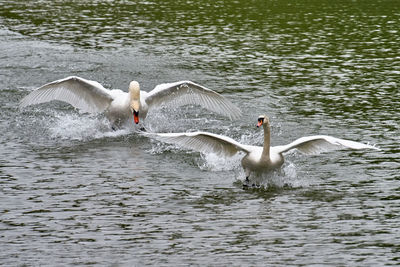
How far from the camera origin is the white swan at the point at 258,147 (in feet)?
45.9

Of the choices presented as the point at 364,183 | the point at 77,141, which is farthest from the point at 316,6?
the point at 364,183

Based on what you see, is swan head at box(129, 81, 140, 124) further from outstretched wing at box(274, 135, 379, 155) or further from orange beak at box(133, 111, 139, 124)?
outstretched wing at box(274, 135, 379, 155)

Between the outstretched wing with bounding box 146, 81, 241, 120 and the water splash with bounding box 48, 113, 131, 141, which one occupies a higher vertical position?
the outstretched wing with bounding box 146, 81, 241, 120

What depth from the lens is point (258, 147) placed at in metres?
14.6

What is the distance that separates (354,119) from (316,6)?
1679 cm

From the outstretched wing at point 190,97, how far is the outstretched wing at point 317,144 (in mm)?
3245

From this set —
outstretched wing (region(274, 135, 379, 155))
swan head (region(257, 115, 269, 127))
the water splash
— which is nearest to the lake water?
the water splash

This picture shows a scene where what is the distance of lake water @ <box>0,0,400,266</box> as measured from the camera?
Answer: 1160 centimetres

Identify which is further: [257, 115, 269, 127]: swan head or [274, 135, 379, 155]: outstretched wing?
[257, 115, 269, 127]: swan head

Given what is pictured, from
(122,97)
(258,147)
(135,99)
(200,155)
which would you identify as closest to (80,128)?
(122,97)

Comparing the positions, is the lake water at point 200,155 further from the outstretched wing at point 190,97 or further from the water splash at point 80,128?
the outstretched wing at point 190,97

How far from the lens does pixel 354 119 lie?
18469 millimetres

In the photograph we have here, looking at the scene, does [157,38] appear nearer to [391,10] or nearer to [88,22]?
[88,22]

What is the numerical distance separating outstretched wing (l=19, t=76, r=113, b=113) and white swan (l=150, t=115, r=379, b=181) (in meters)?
4.37
